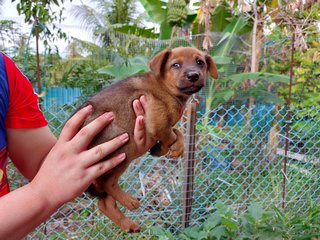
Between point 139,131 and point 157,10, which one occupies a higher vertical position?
point 157,10

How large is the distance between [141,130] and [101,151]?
0.22 meters

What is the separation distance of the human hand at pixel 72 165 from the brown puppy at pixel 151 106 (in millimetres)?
126

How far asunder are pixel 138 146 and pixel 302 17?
5813 mm

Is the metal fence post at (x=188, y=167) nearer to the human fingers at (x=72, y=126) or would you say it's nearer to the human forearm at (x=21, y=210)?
the human fingers at (x=72, y=126)

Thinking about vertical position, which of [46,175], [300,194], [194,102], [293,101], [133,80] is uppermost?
[133,80]

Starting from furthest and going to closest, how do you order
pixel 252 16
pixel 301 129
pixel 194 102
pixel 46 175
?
pixel 252 16 → pixel 301 129 → pixel 194 102 → pixel 46 175

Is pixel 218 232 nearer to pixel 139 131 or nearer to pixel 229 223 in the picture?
pixel 229 223

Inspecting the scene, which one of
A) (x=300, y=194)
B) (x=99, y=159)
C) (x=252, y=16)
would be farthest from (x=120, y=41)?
(x=99, y=159)

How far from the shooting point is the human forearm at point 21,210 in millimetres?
1158

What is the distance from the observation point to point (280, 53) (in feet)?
21.8

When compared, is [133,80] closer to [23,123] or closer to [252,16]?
[23,123]

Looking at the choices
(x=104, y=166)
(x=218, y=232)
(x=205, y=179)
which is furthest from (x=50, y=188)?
(x=205, y=179)

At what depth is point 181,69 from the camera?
1.70 m

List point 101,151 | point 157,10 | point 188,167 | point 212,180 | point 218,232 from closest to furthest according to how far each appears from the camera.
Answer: point 101,151, point 218,232, point 188,167, point 212,180, point 157,10
